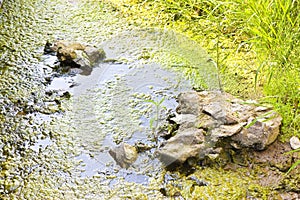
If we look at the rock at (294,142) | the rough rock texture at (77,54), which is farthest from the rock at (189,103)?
the rough rock texture at (77,54)

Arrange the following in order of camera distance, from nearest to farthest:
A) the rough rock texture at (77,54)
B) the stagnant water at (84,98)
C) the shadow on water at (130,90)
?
the stagnant water at (84,98), the shadow on water at (130,90), the rough rock texture at (77,54)

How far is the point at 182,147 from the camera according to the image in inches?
64.8


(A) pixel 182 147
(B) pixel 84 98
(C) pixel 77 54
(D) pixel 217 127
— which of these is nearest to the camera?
(A) pixel 182 147

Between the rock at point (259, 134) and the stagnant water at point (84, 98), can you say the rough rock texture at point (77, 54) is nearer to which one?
the stagnant water at point (84, 98)

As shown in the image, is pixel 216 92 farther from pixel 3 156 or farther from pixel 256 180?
pixel 3 156

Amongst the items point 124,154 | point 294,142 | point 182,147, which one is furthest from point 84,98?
point 294,142

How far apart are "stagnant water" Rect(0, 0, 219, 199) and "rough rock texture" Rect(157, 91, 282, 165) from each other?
0.34ft

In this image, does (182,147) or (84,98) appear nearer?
(182,147)

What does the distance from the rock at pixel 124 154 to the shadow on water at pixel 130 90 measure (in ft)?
0.06

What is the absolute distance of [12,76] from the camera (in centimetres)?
Answer: 206

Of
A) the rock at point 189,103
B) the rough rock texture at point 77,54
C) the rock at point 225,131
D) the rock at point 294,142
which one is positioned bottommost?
the rock at point 294,142

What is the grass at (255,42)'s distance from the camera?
1.81 m

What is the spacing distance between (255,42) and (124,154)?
83 centimetres

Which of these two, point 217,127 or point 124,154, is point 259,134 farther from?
point 124,154
